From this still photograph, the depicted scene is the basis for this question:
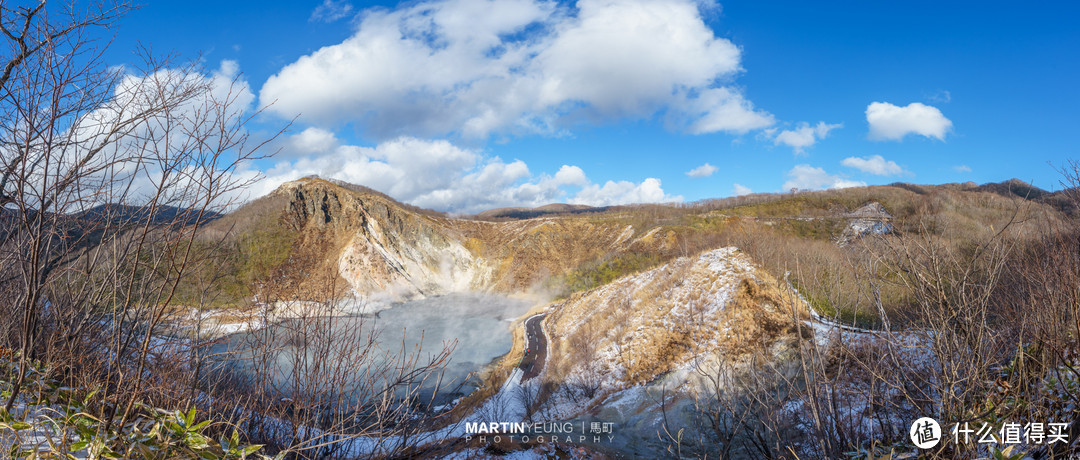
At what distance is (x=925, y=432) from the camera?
11.5ft

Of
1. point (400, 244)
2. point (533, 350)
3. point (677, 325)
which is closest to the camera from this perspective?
point (677, 325)

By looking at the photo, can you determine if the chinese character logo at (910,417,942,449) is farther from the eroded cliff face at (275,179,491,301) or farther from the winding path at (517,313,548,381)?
the eroded cliff face at (275,179,491,301)

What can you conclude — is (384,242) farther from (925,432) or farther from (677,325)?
(925,432)

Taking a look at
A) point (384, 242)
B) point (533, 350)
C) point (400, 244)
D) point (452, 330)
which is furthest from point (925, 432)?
point (400, 244)

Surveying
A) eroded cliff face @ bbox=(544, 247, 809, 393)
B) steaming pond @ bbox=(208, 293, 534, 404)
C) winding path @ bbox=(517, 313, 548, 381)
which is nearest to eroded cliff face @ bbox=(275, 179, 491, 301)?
steaming pond @ bbox=(208, 293, 534, 404)

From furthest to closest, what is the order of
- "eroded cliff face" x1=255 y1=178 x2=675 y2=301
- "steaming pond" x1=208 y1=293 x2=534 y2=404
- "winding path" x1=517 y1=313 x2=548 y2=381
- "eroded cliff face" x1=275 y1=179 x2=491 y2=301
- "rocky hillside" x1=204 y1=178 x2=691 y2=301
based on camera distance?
"eroded cliff face" x1=275 y1=179 x2=491 y2=301, "eroded cliff face" x1=255 y1=178 x2=675 y2=301, "rocky hillside" x1=204 y1=178 x2=691 y2=301, "steaming pond" x1=208 y1=293 x2=534 y2=404, "winding path" x1=517 y1=313 x2=548 y2=381

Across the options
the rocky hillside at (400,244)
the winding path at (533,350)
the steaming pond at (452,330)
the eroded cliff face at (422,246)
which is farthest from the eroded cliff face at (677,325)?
the eroded cliff face at (422,246)

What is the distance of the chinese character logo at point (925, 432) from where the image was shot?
3365mm

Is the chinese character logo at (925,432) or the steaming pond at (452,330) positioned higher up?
the chinese character logo at (925,432)

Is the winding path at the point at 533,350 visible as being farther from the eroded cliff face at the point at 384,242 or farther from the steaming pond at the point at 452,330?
the eroded cliff face at the point at 384,242

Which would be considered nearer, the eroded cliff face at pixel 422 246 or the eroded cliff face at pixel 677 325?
the eroded cliff face at pixel 677 325

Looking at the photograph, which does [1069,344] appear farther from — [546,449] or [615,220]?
[615,220]

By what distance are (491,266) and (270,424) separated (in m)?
40.0

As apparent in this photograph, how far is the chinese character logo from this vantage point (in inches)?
132
